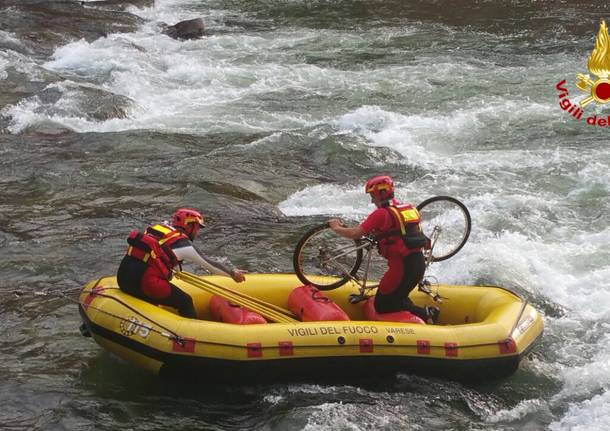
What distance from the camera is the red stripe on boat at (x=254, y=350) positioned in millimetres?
6688

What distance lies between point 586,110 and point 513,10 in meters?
9.39

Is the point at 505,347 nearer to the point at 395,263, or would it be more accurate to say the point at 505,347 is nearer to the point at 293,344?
the point at 395,263

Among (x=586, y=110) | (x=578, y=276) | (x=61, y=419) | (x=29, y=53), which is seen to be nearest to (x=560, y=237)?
(x=578, y=276)

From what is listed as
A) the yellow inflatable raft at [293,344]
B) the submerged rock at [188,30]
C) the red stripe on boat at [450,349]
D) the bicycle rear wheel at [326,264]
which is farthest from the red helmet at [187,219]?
the submerged rock at [188,30]

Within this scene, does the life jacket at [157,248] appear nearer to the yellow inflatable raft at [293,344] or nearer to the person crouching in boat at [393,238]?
the yellow inflatable raft at [293,344]

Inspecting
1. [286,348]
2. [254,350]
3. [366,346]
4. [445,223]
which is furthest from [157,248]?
[445,223]

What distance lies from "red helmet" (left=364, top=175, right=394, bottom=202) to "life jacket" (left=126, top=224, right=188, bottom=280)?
A: 5.75ft

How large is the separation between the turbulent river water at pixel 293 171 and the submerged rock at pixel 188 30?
84cm

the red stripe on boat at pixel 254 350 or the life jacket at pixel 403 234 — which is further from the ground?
the life jacket at pixel 403 234

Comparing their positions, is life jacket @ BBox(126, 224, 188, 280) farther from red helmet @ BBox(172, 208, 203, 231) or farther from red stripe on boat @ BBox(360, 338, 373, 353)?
red stripe on boat @ BBox(360, 338, 373, 353)

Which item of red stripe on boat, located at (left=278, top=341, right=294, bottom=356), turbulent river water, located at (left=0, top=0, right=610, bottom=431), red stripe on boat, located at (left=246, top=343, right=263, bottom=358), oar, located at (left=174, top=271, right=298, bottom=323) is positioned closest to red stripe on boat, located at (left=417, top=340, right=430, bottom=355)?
turbulent river water, located at (left=0, top=0, right=610, bottom=431)

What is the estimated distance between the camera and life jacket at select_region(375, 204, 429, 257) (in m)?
7.30

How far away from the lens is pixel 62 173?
12016 millimetres

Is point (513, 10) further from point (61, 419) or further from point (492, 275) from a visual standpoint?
point (61, 419)
